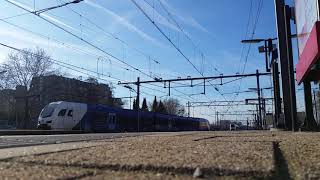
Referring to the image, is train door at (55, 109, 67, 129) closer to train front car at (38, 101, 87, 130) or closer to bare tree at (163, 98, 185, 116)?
train front car at (38, 101, 87, 130)

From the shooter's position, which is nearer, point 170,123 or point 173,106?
point 170,123

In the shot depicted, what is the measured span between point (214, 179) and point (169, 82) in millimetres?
47748

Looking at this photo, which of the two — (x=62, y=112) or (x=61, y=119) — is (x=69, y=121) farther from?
(x=62, y=112)

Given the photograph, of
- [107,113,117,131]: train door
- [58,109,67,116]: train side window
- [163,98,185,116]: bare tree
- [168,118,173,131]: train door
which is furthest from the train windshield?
[163,98,185,116]: bare tree

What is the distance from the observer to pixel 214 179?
10.5 feet

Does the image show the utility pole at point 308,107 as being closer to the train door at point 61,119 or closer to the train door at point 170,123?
the train door at point 61,119

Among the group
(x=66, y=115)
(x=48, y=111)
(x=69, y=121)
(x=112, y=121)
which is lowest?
(x=69, y=121)

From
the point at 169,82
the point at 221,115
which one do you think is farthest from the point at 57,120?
the point at 221,115

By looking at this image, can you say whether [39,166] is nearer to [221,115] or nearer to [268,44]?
[268,44]

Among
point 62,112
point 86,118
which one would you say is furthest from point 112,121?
point 62,112

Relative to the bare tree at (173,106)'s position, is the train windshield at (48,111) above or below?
below

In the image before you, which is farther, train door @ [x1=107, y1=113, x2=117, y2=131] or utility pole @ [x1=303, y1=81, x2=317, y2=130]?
train door @ [x1=107, y1=113, x2=117, y2=131]


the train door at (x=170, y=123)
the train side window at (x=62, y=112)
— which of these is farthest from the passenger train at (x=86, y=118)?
the train door at (x=170, y=123)

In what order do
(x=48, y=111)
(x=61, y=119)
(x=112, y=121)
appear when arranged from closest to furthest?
(x=61, y=119) < (x=48, y=111) < (x=112, y=121)
